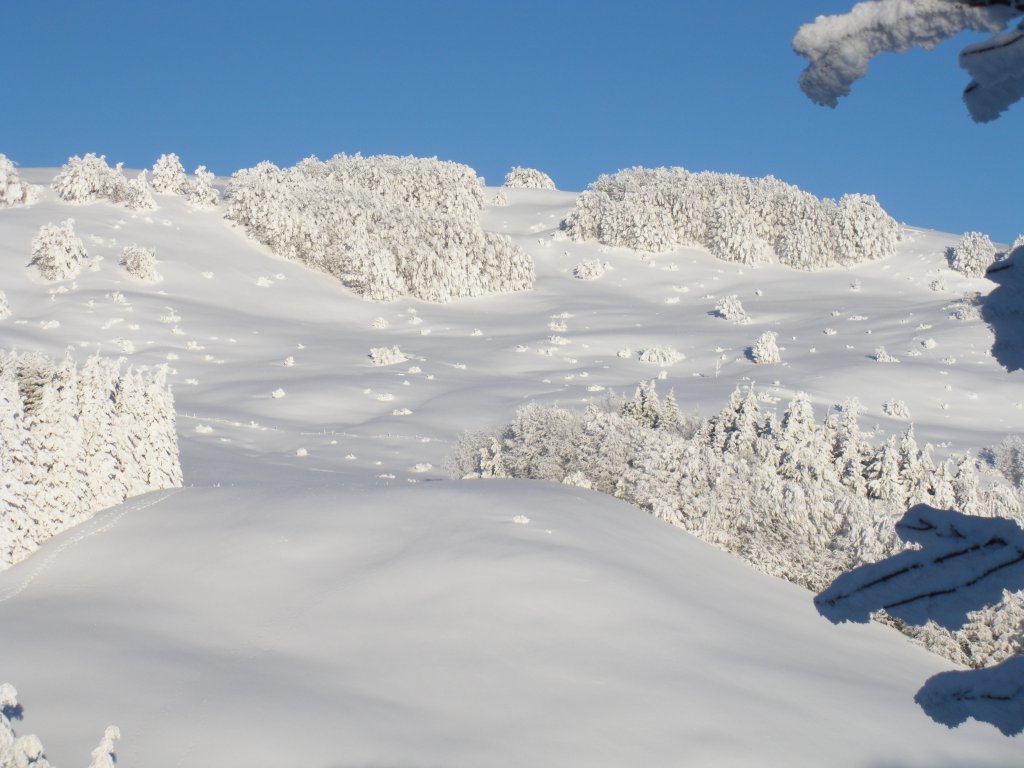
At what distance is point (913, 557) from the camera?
1576mm

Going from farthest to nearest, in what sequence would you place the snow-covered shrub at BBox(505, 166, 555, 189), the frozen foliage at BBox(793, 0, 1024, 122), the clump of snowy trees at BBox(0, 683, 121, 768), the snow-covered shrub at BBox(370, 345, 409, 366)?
the snow-covered shrub at BBox(505, 166, 555, 189)
the snow-covered shrub at BBox(370, 345, 409, 366)
the clump of snowy trees at BBox(0, 683, 121, 768)
the frozen foliage at BBox(793, 0, 1024, 122)

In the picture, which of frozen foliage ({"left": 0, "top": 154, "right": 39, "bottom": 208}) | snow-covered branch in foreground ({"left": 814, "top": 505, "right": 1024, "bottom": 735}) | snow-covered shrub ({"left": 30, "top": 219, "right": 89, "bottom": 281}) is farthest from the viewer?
frozen foliage ({"left": 0, "top": 154, "right": 39, "bottom": 208})

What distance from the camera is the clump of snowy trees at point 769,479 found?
13.7m

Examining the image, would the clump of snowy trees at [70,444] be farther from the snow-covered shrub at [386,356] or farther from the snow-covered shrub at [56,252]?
the snow-covered shrub at [56,252]

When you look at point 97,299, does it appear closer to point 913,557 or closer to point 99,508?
point 99,508

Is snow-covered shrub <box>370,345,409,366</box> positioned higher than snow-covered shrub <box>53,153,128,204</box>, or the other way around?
snow-covered shrub <box>53,153,128,204</box>

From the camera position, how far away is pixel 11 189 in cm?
4100

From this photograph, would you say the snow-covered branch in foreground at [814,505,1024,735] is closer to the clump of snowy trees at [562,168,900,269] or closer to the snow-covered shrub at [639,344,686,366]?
the snow-covered shrub at [639,344,686,366]

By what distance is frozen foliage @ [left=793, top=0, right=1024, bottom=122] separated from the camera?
125 cm

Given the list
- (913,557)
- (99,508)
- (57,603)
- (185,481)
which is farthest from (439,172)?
(913,557)

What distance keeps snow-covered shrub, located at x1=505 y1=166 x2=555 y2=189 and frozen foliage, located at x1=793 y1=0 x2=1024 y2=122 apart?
65585mm

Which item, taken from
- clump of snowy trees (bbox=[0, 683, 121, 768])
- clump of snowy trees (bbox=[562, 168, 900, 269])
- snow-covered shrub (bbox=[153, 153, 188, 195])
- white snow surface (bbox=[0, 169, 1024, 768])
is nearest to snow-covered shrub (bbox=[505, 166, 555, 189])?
clump of snowy trees (bbox=[562, 168, 900, 269])

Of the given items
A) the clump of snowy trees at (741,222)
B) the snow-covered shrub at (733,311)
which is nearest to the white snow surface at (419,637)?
the snow-covered shrub at (733,311)

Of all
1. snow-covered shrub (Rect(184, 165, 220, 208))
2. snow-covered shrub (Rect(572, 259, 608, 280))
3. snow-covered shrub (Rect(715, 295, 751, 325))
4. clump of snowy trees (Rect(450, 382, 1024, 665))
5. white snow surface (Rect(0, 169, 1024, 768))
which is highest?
snow-covered shrub (Rect(184, 165, 220, 208))
